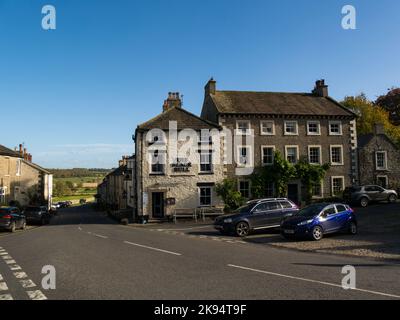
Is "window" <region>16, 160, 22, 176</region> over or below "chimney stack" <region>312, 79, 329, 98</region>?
below

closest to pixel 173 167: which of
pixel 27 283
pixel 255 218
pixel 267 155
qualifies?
pixel 267 155

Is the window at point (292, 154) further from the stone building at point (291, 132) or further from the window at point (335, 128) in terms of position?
the window at point (335, 128)

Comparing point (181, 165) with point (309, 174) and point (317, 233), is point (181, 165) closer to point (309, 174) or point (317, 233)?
point (309, 174)

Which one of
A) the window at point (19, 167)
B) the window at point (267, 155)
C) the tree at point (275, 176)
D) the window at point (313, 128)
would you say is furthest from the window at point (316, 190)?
the window at point (19, 167)

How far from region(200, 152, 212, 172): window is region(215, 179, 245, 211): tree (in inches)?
64.9

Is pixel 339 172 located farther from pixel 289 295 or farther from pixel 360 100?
pixel 289 295

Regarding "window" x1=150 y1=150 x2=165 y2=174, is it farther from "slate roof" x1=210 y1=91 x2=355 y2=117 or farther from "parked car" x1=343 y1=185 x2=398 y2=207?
"parked car" x1=343 y1=185 x2=398 y2=207

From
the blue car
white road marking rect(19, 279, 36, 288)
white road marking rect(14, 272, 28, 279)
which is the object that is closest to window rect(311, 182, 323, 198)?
the blue car

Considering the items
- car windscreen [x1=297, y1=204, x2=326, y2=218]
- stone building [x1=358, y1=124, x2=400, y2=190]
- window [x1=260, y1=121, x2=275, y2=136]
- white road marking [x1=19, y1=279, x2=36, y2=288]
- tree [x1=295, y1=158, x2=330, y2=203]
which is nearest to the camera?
white road marking [x1=19, y1=279, x2=36, y2=288]

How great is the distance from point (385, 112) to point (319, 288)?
→ 173 ft

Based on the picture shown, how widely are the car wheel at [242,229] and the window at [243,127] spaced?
47.1 ft

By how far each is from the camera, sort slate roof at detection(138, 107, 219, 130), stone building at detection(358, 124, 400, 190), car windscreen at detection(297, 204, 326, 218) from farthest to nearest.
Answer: stone building at detection(358, 124, 400, 190), slate roof at detection(138, 107, 219, 130), car windscreen at detection(297, 204, 326, 218)

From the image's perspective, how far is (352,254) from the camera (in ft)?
41.3

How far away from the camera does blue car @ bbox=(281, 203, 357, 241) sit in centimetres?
1594
